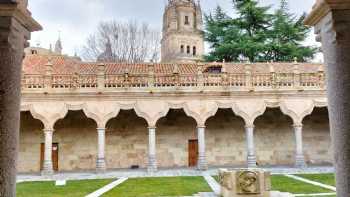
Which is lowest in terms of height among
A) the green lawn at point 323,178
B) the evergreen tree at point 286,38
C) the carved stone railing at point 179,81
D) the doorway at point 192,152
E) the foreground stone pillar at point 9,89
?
the green lawn at point 323,178

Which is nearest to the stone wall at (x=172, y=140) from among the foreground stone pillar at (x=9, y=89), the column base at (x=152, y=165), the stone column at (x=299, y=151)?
the stone column at (x=299, y=151)

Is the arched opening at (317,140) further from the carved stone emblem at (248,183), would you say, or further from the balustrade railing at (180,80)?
the carved stone emblem at (248,183)

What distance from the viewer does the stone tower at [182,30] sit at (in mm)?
47938

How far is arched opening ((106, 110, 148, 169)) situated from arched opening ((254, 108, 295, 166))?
22.9 ft

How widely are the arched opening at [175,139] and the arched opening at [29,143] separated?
6.95m

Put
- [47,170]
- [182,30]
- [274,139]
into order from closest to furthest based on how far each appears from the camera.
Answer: [47,170], [274,139], [182,30]

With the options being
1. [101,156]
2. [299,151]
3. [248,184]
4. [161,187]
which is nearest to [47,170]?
[101,156]

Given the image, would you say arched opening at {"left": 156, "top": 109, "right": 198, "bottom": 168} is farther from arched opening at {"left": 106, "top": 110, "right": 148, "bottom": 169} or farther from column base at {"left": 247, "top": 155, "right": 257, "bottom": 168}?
column base at {"left": 247, "top": 155, "right": 257, "bottom": 168}

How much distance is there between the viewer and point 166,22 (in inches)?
1973

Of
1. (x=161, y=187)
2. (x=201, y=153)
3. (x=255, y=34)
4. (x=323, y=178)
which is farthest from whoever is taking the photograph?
(x=255, y=34)

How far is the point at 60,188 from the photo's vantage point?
13.5 m

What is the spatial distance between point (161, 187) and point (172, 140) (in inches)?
333

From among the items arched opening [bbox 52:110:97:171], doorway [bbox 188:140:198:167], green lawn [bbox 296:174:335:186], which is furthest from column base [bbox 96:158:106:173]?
green lawn [bbox 296:174:335:186]

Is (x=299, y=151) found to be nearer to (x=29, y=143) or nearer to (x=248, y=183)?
(x=248, y=183)
